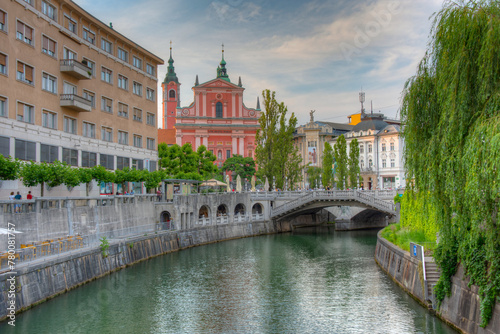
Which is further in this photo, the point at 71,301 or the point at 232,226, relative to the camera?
the point at 232,226

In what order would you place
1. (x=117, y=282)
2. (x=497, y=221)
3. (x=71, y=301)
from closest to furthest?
(x=497, y=221)
(x=71, y=301)
(x=117, y=282)

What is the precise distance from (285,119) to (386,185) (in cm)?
4012

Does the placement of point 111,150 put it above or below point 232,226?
above

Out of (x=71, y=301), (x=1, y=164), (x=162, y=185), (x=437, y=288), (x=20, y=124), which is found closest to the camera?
(x=437, y=288)

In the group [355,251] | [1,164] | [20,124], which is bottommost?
[355,251]

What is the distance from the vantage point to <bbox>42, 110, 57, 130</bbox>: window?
40.2 meters

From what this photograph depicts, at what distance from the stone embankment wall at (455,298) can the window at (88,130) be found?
29911 mm

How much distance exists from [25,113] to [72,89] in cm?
722

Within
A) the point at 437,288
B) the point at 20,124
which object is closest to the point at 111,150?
the point at 20,124

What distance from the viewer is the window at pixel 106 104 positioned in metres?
49.0

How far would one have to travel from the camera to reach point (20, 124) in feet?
121

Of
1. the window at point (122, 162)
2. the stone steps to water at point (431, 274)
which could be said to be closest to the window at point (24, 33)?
the window at point (122, 162)

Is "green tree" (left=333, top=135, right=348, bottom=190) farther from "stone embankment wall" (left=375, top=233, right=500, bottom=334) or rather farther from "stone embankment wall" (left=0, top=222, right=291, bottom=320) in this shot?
"stone embankment wall" (left=375, top=233, right=500, bottom=334)

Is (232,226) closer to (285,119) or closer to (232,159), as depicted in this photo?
(285,119)
